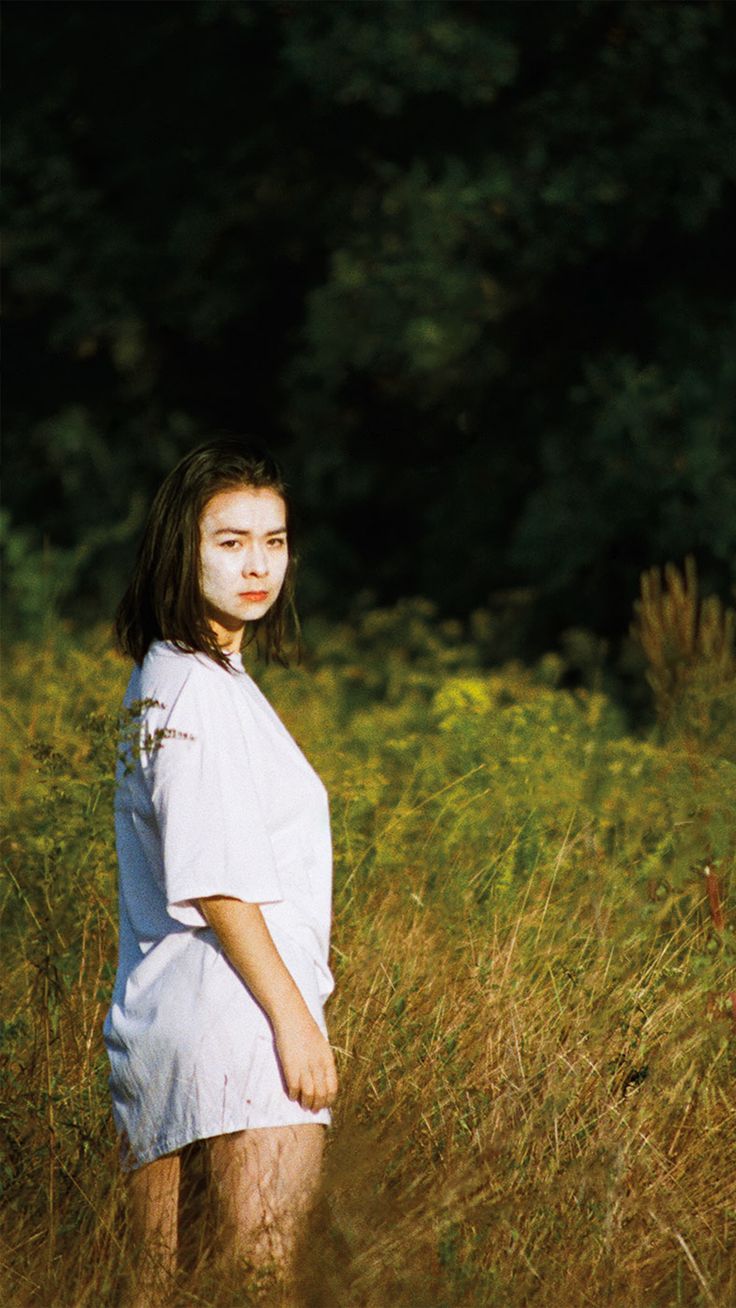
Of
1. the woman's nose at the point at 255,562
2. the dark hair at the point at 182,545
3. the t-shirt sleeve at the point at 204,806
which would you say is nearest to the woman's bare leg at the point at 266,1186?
the t-shirt sleeve at the point at 204,806

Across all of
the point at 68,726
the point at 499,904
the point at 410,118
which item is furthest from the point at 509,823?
the point at 410,118

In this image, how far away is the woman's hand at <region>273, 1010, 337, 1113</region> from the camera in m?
2.44

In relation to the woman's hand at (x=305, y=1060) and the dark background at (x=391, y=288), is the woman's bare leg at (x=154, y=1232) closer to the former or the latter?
the woman's hand at (x=305, y=1060)

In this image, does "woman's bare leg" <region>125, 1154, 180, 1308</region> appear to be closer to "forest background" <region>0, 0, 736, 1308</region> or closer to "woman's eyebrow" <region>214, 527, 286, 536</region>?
"forest background" <region>0, 0, 736, 1308</region>

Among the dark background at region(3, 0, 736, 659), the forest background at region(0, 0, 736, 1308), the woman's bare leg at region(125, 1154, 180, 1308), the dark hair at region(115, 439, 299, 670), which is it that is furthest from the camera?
the dark background at region(3, 0, 736, 659)

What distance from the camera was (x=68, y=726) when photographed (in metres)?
5.09

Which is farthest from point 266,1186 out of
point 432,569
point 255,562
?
point 432,569

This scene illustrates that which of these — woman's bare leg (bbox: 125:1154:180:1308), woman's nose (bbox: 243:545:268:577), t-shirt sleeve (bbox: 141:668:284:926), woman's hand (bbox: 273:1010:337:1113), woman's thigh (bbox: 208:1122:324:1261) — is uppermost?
woman's nose (bbox: 243:545:268:577)

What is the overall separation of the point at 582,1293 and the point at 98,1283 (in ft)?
2.47

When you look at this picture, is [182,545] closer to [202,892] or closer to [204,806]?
[204,806]

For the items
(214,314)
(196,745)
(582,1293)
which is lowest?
(582,1293)

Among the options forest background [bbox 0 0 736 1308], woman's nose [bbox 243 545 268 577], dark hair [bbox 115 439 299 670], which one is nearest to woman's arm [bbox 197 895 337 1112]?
forest background [bbox 0 0 736 1308]

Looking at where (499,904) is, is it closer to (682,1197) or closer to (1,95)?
(682,1197)

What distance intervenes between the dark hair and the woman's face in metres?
0.02
